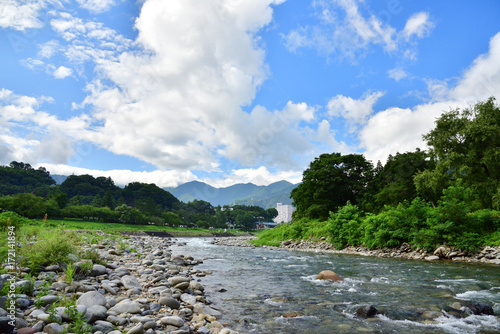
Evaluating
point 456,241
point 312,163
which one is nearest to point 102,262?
point 456,241

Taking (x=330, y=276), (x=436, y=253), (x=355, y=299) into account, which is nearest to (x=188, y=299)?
(x=355, y=299)

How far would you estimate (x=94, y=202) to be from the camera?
98500mm

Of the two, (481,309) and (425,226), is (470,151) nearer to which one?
(425,226)

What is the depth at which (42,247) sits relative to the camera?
7.27 m

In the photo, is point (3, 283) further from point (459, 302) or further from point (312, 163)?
point (312, 163)

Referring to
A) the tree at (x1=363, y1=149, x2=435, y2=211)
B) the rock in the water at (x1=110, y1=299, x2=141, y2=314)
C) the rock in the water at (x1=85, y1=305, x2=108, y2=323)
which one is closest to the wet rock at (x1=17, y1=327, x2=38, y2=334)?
the rock in the water at (x1=85, y1=305, x2=108, y2=323)

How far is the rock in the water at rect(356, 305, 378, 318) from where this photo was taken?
20.2 ft

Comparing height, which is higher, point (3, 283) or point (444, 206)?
point (444, 206)

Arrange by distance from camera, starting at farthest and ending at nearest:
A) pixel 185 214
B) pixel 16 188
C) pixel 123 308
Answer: pixel 185 214, pixel 16 188, pixel 123 308

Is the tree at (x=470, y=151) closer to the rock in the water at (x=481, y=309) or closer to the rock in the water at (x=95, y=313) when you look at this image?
the rock in the water at (x=481, y=309)

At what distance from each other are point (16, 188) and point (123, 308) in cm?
14367

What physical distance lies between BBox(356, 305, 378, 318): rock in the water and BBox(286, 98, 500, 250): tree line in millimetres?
13749

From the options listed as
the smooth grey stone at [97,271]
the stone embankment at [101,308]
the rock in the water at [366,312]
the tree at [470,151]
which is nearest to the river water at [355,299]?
the rock in the water at [366,312]

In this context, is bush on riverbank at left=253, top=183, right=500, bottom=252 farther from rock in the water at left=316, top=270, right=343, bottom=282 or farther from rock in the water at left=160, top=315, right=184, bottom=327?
rock in the water at left=160, top=315, right=184, bottom=327
